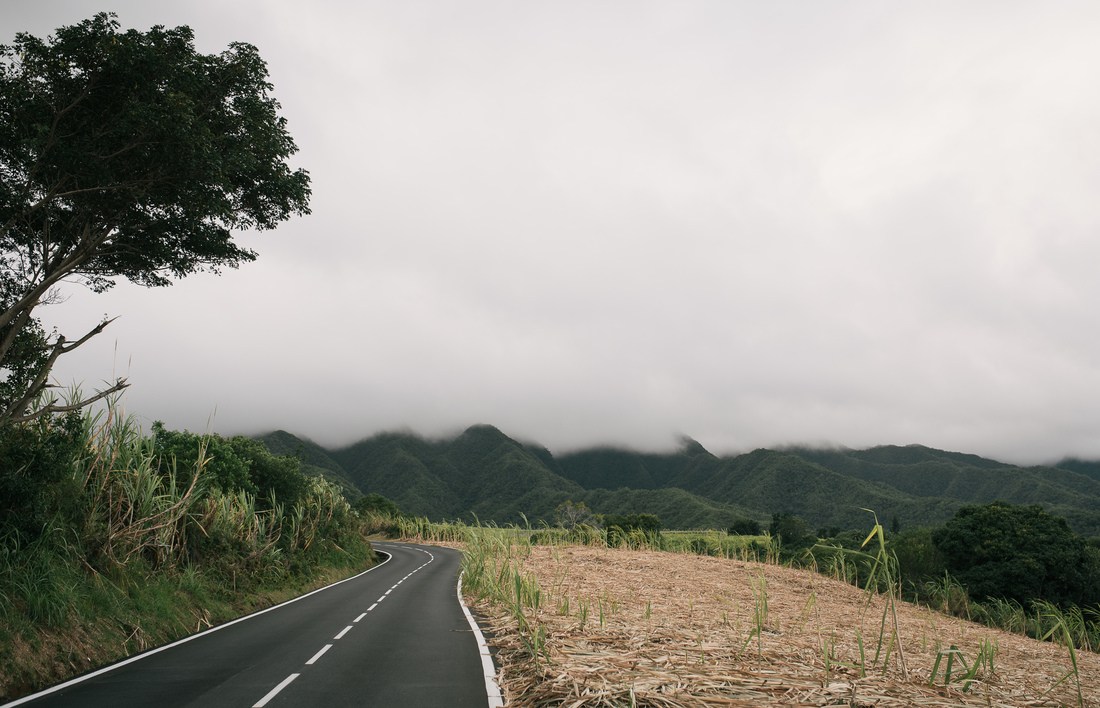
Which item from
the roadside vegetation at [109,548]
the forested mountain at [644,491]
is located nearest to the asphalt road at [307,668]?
the roadside vegetation at [109,548]

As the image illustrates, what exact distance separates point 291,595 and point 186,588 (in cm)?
703

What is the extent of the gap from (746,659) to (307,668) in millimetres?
6746

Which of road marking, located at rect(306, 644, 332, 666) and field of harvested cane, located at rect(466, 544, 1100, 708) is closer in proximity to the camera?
field of harvested cane, located at rect(466, 544, 1100, 708)

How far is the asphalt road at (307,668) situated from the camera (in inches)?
288

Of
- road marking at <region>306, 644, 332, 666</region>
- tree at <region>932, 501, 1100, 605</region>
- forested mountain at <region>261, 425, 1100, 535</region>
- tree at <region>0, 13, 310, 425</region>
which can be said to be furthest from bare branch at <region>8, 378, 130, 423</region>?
forested mountain at <region>261, 425, 1100, 535</region>

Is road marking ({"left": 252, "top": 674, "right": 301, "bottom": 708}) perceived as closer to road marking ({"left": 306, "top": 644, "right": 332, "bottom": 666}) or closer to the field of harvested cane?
road marking ({"left": 306, "top": 644, "right": 332, "bottom": 666})

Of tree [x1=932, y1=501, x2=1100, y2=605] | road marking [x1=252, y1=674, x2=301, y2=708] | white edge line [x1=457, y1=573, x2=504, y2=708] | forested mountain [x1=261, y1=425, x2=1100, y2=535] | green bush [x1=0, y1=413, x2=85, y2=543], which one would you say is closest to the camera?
white edge line [x1=457, y1=573, x2=504, y2=708]

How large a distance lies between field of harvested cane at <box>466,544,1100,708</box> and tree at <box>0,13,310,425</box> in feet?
32.3

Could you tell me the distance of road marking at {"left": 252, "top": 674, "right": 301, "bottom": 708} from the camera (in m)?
7.12

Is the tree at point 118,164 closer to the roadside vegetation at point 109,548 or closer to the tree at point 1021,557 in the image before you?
the roadside vegetation at point 109,548

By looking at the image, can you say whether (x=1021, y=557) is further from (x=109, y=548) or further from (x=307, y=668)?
(x=109, y=548)

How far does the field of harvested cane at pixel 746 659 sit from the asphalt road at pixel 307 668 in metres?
0.93

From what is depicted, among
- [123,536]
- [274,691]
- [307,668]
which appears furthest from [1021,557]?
[123,536]

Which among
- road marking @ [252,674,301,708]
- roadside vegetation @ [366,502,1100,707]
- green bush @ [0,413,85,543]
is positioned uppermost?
green bush @ [0,413,85,543]
